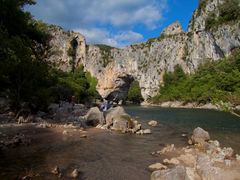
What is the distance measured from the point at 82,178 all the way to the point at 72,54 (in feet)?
476

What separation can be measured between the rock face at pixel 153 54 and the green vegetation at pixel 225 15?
7.10 feet

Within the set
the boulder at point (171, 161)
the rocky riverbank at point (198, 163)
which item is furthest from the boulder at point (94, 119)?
the boulder at point (171, 161)

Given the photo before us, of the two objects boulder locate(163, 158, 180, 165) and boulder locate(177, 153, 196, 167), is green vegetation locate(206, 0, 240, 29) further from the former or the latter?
boulder locate(163, 158, 180, 165)

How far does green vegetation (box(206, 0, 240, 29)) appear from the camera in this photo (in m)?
114

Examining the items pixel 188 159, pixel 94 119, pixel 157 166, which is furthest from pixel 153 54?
pixel 157 166

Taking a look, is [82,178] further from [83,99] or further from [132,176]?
[83,99]

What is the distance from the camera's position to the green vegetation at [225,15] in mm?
114000

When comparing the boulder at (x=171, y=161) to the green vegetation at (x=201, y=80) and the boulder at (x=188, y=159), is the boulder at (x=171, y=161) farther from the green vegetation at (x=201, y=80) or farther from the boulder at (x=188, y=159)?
the green vegetation at (x=201, y=80)

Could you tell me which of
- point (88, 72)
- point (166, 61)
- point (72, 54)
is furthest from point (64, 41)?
point (166, 61)

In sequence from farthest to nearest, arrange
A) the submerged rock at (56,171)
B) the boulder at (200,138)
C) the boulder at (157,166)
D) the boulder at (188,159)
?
the boulder at (200,138) < the boulder at (188,159) < the boulder at (157,166) < the submerged rock at (56,171)

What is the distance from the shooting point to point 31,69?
27016 mm

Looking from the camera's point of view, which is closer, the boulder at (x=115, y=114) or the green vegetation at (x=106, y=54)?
the boulder at (x=115, y=114)

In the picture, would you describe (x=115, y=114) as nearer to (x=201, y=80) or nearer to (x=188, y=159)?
(x=188, y=159)

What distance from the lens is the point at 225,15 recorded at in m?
124
